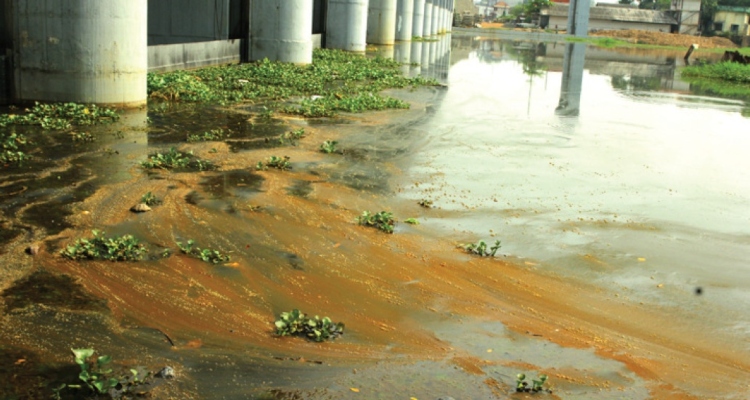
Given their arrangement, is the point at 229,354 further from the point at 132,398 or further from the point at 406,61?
the point at 406,61

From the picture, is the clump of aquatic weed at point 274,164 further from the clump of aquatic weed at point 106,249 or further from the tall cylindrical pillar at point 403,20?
the tall cylindrical pillar at point 403,20

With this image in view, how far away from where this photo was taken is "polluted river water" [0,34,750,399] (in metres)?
4.98

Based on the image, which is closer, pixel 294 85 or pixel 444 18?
pixel 294 85

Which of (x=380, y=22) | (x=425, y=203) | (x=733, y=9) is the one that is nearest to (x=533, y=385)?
(x=425, y=203)

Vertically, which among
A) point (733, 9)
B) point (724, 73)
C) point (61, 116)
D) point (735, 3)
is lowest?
point (61, 116)

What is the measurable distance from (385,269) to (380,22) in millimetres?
34728

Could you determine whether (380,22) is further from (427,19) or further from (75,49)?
(75,49)

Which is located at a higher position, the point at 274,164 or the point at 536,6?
the point at 536,6

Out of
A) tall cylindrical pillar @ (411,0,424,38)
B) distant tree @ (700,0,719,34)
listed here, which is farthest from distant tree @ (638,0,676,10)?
tall cylindrical pillar @ (411,0,424,38)

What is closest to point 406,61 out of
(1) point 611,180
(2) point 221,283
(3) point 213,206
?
(1) point 611,180

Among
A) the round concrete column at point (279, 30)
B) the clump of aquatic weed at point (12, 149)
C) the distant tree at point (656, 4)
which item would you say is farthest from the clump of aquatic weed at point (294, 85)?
the distant tree at point (656, 4)

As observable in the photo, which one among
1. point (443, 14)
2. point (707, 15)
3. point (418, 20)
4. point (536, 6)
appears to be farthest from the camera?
point (536, 6)

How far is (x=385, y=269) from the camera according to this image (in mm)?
6742

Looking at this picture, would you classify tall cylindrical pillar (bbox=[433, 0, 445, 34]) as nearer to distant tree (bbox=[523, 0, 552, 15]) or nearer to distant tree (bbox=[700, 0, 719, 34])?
distant tree (bbox=[700, 0, 719, 34])
